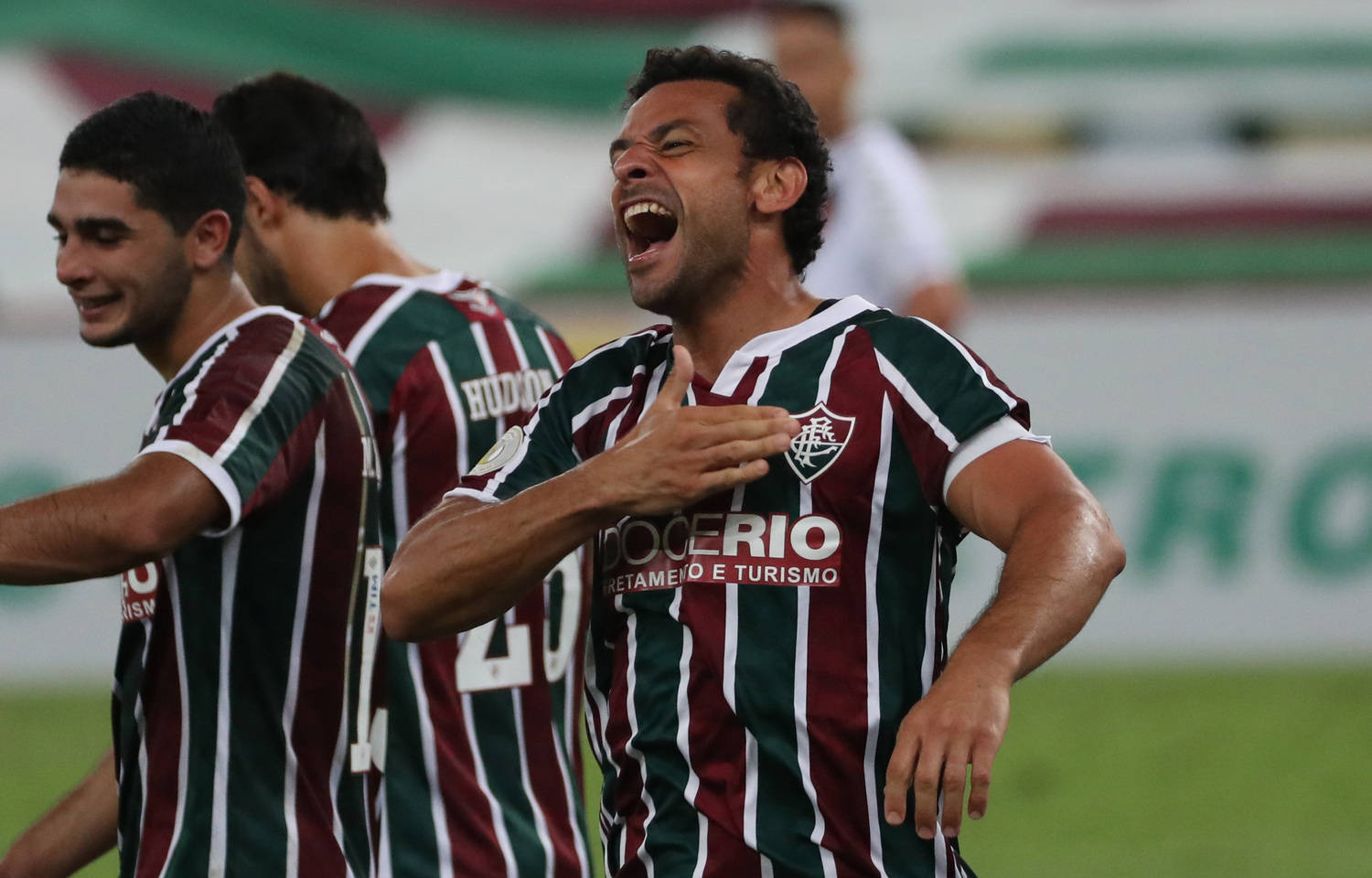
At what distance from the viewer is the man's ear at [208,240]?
3512mm

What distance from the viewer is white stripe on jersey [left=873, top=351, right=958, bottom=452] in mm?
2910

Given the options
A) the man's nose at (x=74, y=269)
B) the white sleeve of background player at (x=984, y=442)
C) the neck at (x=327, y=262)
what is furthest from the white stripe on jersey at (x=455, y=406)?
the white sleeve of background player at (x=984, y=442)

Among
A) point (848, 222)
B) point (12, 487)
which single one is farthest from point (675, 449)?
point (12, 487)

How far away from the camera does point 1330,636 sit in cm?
1059

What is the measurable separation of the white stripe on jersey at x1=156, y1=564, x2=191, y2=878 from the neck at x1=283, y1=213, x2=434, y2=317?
1.13 meters

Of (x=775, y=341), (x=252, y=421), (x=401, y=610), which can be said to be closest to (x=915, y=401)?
(x=775, y=341)

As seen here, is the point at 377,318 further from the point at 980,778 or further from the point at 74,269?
the point at 980,778

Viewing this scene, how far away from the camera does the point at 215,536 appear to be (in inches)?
128

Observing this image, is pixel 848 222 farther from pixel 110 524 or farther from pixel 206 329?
pixel 110 524

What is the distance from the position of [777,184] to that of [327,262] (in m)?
1.41

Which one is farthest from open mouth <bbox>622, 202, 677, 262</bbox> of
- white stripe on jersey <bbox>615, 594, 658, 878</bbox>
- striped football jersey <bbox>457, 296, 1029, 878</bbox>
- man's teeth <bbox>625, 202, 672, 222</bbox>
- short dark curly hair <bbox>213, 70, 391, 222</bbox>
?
short dark curly hair <bbox>213, 70, 391, 222</bbox>

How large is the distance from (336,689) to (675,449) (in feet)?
2.91

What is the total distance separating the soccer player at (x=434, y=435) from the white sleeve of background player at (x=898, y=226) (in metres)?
2.23

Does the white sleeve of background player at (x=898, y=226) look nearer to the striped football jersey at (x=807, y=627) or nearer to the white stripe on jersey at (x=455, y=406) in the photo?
the white stripe on jersey at (x=455, y=406)
